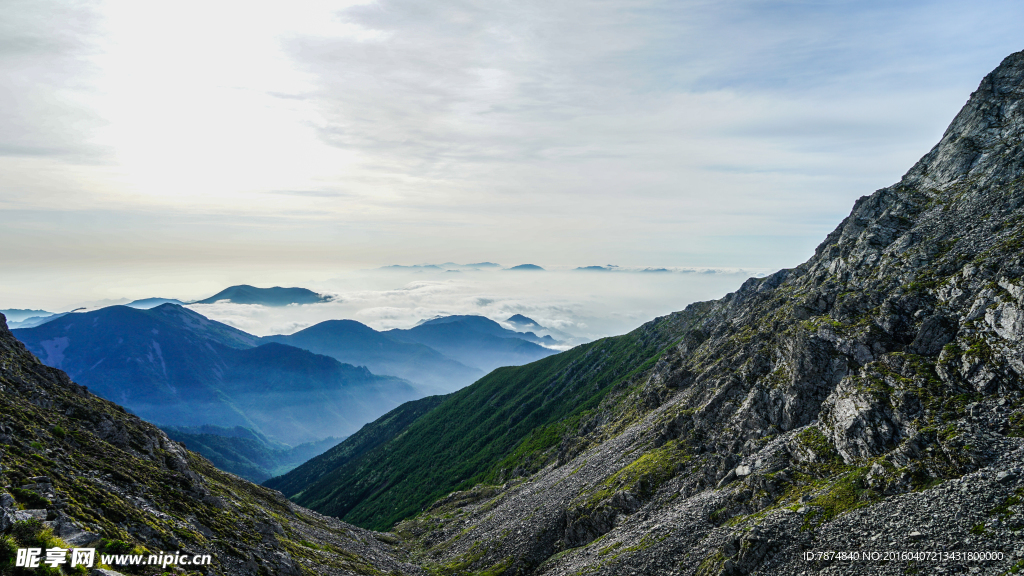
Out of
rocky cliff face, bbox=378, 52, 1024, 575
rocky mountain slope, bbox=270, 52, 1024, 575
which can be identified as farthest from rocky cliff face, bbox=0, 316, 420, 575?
rocky cliff face, bbox=378, 52, 1024, 575

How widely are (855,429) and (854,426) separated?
45 cm

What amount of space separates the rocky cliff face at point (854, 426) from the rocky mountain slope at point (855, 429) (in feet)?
0.86

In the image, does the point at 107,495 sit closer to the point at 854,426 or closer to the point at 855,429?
the point at 855,429

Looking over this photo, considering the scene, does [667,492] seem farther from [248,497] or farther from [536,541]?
[248,497]

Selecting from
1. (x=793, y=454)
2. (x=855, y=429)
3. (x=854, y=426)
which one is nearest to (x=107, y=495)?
(x=793, y=454)

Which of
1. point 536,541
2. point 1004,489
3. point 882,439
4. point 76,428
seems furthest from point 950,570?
point 76,428

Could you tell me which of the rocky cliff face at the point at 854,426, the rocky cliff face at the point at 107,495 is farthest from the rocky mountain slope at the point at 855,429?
the rocky cliff face at the point at 107,495

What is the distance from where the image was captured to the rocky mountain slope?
4675 cm

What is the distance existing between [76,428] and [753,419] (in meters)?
106

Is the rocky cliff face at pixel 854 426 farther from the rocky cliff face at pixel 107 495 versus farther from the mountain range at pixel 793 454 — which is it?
the rocky cliff face at pixel 107 495

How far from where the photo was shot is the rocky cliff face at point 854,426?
4750 centimetres

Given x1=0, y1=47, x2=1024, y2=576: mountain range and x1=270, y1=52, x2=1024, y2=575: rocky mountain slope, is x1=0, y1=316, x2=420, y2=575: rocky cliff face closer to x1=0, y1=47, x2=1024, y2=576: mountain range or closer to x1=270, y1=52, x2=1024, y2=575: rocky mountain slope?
x1=0, y1=47, x2=1024, y2=576: mountain range

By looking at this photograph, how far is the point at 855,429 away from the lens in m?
62.8

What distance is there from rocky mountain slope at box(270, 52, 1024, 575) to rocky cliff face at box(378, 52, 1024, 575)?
0.26m
